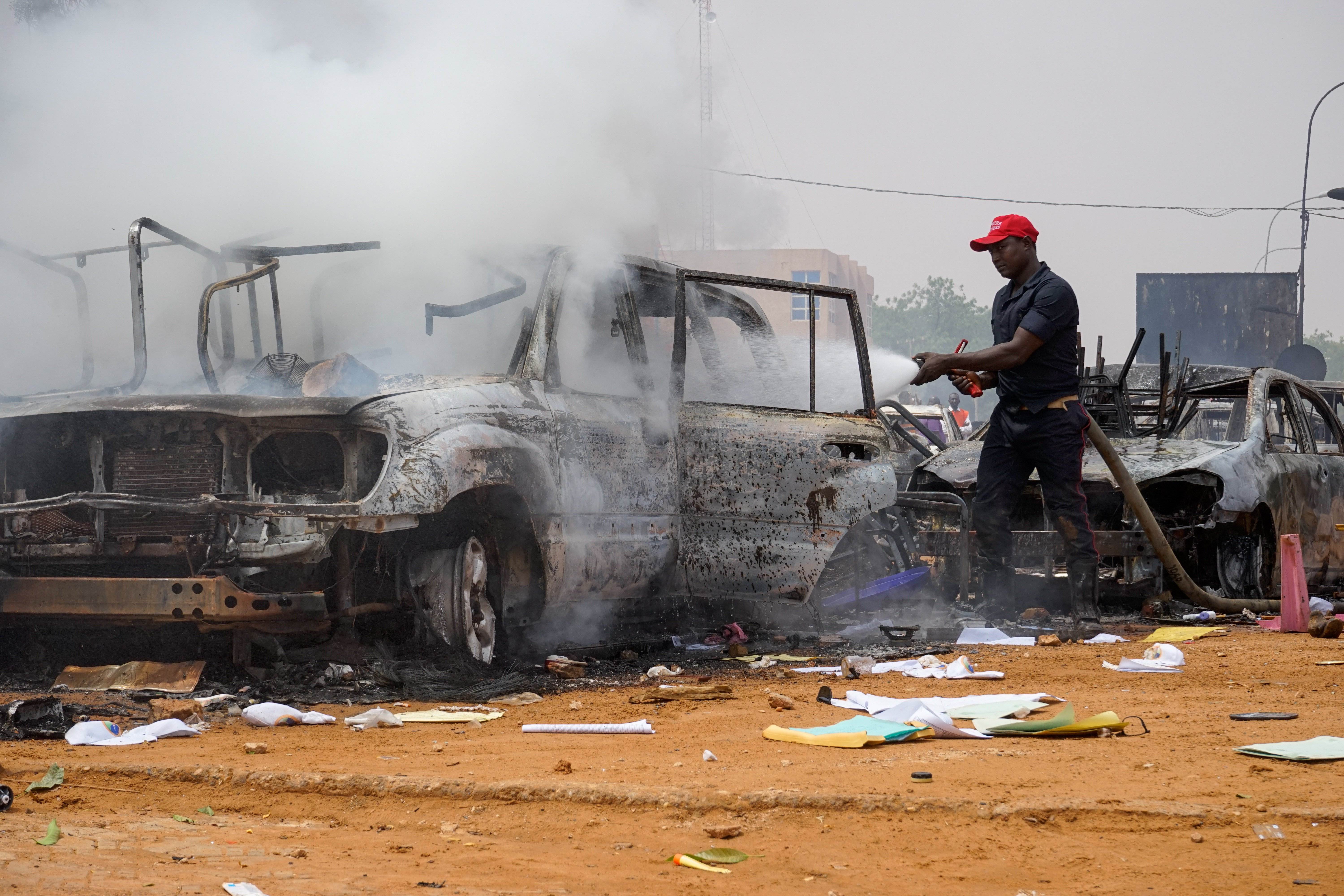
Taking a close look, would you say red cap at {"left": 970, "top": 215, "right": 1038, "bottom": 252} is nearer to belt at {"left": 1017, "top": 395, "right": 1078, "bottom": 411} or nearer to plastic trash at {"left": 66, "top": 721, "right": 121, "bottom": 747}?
belt at {"left": 1017, "top": 395, "right": 1078, "bottom": 411}

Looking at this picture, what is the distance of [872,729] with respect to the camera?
3.99 metres

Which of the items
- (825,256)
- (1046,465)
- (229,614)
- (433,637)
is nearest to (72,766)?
(229,614)

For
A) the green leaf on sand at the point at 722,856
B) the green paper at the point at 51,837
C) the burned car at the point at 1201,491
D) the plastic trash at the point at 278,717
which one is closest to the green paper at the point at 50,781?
the green paper at the point at 51,837

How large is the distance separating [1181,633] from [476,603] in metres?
3.93

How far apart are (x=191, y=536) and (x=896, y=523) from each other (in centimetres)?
460

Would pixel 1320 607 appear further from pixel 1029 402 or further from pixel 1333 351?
pixel 1333 351

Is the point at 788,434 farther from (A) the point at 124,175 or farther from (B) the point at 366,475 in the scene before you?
(A) the point at 124,175

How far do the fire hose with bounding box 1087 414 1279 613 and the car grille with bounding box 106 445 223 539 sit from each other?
4390mm

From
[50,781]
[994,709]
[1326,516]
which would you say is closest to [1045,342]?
[994,709]

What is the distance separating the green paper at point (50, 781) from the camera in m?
3.34

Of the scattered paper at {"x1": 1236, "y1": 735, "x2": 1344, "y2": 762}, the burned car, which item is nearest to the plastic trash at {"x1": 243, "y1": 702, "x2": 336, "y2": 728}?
the scattered paper at {"x1": 1236, "y1": 735, "x2": 1344, "y2": 762}

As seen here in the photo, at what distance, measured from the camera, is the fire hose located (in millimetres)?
7133

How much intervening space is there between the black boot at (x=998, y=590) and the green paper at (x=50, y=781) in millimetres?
5042

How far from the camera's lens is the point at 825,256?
69.4 m
